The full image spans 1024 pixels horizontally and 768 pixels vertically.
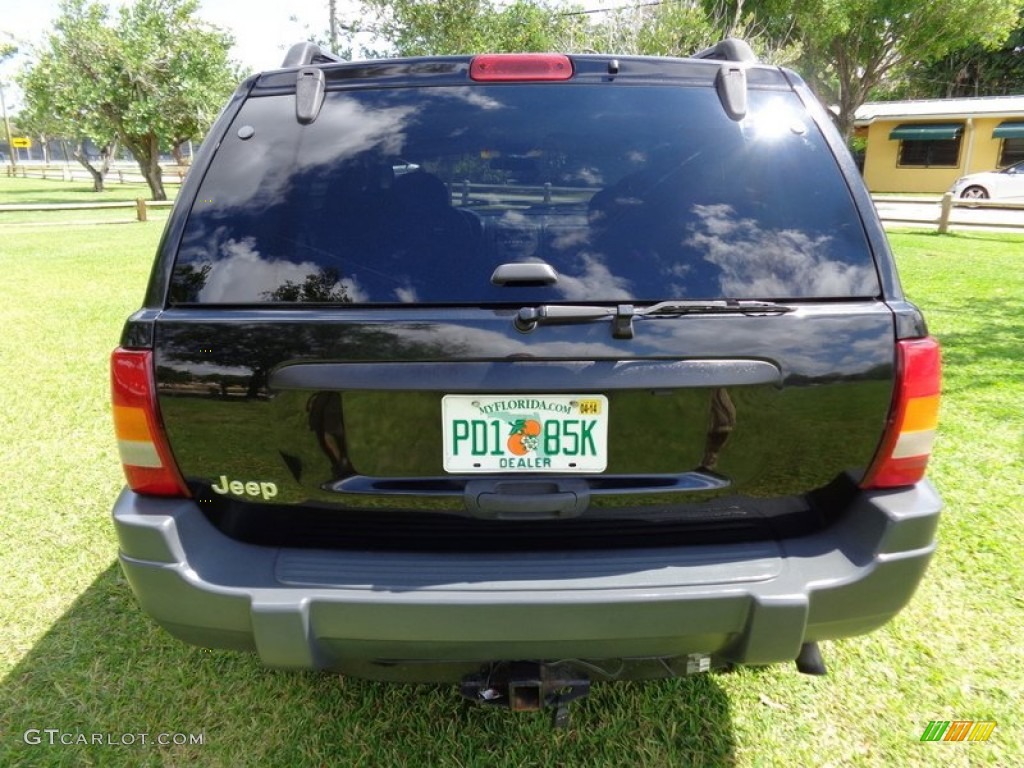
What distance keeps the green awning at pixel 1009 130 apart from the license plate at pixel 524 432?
34.6 m

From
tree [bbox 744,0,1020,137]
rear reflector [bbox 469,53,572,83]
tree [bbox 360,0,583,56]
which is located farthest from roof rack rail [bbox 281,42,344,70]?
tree [bbox 744,0,1020,137]

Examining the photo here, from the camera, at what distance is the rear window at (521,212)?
1661mm

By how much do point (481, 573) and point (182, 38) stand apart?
1208 inches

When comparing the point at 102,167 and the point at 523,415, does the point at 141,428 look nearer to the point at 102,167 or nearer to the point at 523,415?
the point at 523,415

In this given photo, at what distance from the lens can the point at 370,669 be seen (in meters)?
1.77

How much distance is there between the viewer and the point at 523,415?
1.61 m

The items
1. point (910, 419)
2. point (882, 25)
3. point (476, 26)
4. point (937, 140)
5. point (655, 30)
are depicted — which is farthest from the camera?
point (937, 140)

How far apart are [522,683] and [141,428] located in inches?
42.5

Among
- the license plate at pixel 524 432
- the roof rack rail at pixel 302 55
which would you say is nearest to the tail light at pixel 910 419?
the license plate at pixel 524 432

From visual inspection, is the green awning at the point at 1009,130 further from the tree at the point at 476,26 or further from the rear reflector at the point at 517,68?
the rear reflector at the point at 517,68

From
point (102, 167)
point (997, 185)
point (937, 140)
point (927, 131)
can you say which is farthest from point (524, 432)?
point (102, 167)

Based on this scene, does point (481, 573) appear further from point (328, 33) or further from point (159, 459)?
point (328, 33)

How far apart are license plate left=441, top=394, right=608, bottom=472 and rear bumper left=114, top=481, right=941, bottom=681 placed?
0.75 feet

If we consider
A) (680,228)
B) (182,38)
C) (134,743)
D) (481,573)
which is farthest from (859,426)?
(182,38)
